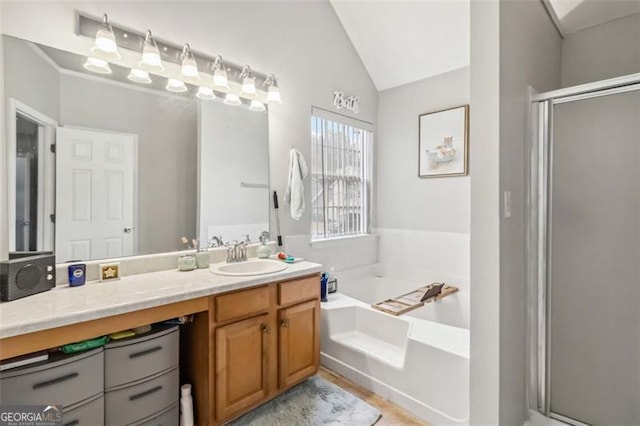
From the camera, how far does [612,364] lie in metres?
1.78

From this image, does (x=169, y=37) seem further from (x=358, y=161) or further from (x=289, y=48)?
(x=358, y=161)

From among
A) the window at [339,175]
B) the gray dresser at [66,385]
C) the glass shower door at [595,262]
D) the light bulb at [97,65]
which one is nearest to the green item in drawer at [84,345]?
the gray dresser at [66,385]

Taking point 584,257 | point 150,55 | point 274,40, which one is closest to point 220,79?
point 150,55

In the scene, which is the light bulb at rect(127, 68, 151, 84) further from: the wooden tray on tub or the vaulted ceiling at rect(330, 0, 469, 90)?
the wooden tray on tub

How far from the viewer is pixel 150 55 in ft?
6.12

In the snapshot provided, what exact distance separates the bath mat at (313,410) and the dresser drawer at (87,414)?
725mm

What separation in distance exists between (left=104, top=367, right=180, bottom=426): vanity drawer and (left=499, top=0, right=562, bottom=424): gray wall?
63.6 inches

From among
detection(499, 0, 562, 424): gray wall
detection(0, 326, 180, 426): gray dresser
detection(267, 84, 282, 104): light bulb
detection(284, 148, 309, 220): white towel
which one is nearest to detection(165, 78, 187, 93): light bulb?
detection(267, 84, 282, 104): light bulb

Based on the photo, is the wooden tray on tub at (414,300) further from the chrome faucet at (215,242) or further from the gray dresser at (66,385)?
the gray dresser at (66,385)

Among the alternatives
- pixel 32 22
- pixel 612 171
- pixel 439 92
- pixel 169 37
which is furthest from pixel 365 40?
pixel 32 22

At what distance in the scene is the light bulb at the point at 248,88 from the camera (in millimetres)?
2350

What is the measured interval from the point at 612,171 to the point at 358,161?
85.4 inches

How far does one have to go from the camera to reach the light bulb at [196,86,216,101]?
7.12ft

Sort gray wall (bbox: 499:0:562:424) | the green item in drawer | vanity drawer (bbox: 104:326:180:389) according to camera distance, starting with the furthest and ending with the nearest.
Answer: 1. gray wall (bbox: 499:0:562:424)
2. vanity drawer (bbox: 104:326:180:389)
3. the green item in drawer
